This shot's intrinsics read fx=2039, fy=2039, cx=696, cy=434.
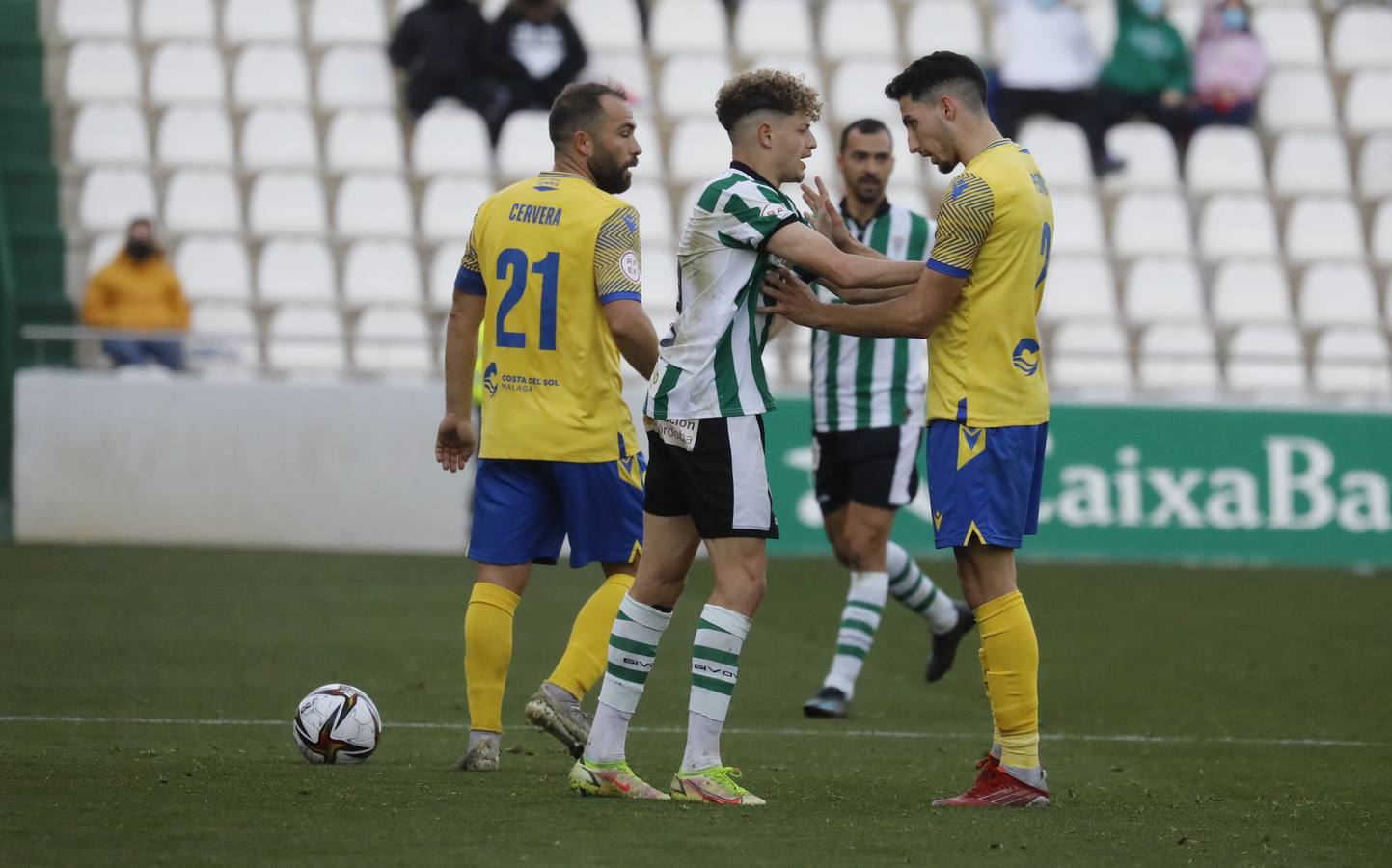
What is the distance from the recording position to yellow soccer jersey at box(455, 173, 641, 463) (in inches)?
243

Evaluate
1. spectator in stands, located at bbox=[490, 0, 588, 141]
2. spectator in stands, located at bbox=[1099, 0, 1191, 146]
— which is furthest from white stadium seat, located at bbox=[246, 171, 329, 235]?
spectator in stands, located at bbox=[1099, 0, 1191, 146]

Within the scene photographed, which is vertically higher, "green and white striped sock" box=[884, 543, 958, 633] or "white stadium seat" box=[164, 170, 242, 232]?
"white stadium seat" box=[164, 170, 242, 232]

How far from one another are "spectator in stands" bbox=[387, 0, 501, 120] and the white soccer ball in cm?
1147

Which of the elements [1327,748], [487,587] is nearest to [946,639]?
[1327,748]

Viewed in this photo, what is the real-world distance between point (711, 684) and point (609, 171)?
1677 mm

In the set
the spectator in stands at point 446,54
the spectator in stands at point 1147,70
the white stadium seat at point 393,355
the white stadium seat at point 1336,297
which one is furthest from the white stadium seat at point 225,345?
the white stadium seat at point 1336,297

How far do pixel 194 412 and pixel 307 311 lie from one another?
4.44 feet

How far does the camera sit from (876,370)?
8594 millimetres

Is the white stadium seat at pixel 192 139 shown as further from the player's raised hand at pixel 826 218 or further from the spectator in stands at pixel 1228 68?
the player's raised hand at pixel 826 218

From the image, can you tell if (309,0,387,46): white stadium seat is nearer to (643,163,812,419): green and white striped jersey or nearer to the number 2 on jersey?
the number 2 on jersey

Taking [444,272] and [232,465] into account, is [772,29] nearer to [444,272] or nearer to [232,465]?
[444,272]

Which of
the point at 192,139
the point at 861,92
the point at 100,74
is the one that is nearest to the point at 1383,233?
the point at 861,92

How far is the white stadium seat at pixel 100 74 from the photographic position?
17.2 m

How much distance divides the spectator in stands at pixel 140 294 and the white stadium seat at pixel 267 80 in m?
3.11
